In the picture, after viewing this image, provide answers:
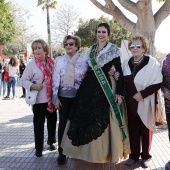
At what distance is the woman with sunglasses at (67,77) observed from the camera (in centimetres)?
382

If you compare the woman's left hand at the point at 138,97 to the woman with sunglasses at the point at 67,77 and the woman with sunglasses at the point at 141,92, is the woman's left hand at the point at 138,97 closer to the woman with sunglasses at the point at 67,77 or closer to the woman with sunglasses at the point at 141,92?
the woman with sunglasses at the point at 141,92

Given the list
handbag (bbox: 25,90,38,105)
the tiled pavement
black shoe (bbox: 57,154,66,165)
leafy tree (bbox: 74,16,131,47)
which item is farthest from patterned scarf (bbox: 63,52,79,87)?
leafy tree (bbox: 74,16,131,47)

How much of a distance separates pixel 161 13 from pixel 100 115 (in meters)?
3.36

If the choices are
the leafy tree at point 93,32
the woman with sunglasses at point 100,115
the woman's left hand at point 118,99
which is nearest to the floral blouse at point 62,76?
the woman with sunglasses at point 100,115

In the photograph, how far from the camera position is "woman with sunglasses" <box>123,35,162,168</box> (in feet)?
11.8

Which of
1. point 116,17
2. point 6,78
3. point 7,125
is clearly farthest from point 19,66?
point 116,17

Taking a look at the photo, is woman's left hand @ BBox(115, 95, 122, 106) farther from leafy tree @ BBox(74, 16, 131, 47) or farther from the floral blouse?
leafy tree @ BBox(74, 16, 131, 47)

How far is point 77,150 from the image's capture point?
3744 mm

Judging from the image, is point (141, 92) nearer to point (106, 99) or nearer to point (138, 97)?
point (138, 97)

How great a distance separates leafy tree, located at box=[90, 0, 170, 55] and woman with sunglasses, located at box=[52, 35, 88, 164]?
7.75ft

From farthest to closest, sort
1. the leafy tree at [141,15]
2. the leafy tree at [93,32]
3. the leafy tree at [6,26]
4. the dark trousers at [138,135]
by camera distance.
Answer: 1. the leafy tree at [93,32]
2. the leafy tree at [6,26]
3. the leafy tree at [141,15]
4. the dark trousers at [138,135]

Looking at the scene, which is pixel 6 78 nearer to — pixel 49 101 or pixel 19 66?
pixel 19 66

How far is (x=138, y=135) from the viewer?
3.76 meters

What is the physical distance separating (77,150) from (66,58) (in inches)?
52.4
